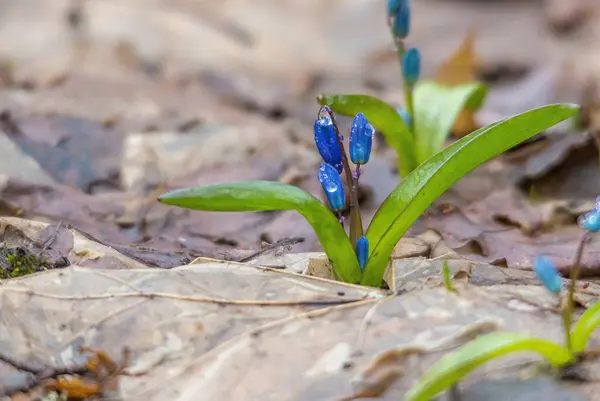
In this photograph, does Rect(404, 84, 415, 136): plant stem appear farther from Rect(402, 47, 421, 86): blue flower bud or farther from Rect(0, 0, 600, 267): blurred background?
Rect(0, 0, 600, 267): blurred background

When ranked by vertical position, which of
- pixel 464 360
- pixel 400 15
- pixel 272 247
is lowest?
pixel 464 360

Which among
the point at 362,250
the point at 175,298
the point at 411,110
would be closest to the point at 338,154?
the point at 362,250

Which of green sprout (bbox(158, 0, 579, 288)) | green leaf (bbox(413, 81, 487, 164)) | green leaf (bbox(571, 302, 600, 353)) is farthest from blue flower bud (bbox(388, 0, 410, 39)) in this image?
green leaf (bbox(571, 302, 600, 353))

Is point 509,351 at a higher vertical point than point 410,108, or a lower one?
lower

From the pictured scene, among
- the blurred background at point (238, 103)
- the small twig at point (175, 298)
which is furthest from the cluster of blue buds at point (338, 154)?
the blurred background at point (238, 103)

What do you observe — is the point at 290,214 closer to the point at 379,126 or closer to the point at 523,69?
the point at 379,126

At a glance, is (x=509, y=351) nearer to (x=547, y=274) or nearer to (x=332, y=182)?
(x=547, y=274)

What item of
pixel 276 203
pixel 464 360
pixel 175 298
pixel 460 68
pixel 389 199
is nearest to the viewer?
pixel 464 360
